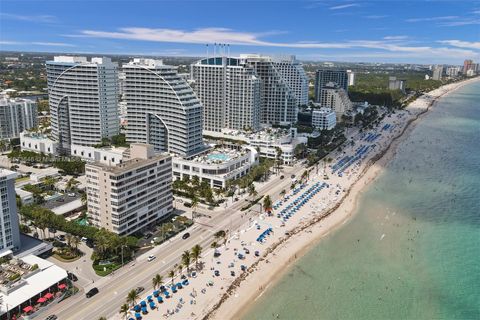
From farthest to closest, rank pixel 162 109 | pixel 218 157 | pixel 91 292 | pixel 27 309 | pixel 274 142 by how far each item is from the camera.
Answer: pixel 274 142
pixel 162 109
pixel 218 157
pixel 91 292
pixel 27 309

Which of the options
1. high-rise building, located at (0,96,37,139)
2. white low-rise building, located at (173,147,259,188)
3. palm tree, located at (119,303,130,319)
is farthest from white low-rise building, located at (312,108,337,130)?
palm tree, located at (119,303,130,319)

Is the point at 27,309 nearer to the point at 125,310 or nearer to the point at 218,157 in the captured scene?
the point at 125,310

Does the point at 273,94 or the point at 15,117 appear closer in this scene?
the point at 15,117

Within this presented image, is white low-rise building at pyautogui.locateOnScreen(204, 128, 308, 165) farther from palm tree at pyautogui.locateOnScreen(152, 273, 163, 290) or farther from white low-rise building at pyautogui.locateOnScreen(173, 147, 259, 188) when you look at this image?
palm tree at pyautogui.locateOnScreen(152, 273, 163, 290)

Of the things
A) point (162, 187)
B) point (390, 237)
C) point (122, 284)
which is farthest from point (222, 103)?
point (122, 284)

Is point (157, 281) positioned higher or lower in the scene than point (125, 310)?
higher

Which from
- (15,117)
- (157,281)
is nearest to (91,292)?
(157,281)

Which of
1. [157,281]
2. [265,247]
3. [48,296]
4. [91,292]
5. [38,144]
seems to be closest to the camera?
[48,296]

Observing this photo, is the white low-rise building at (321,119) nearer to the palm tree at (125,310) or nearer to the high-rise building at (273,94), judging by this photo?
the high-rise building at (273,94)
